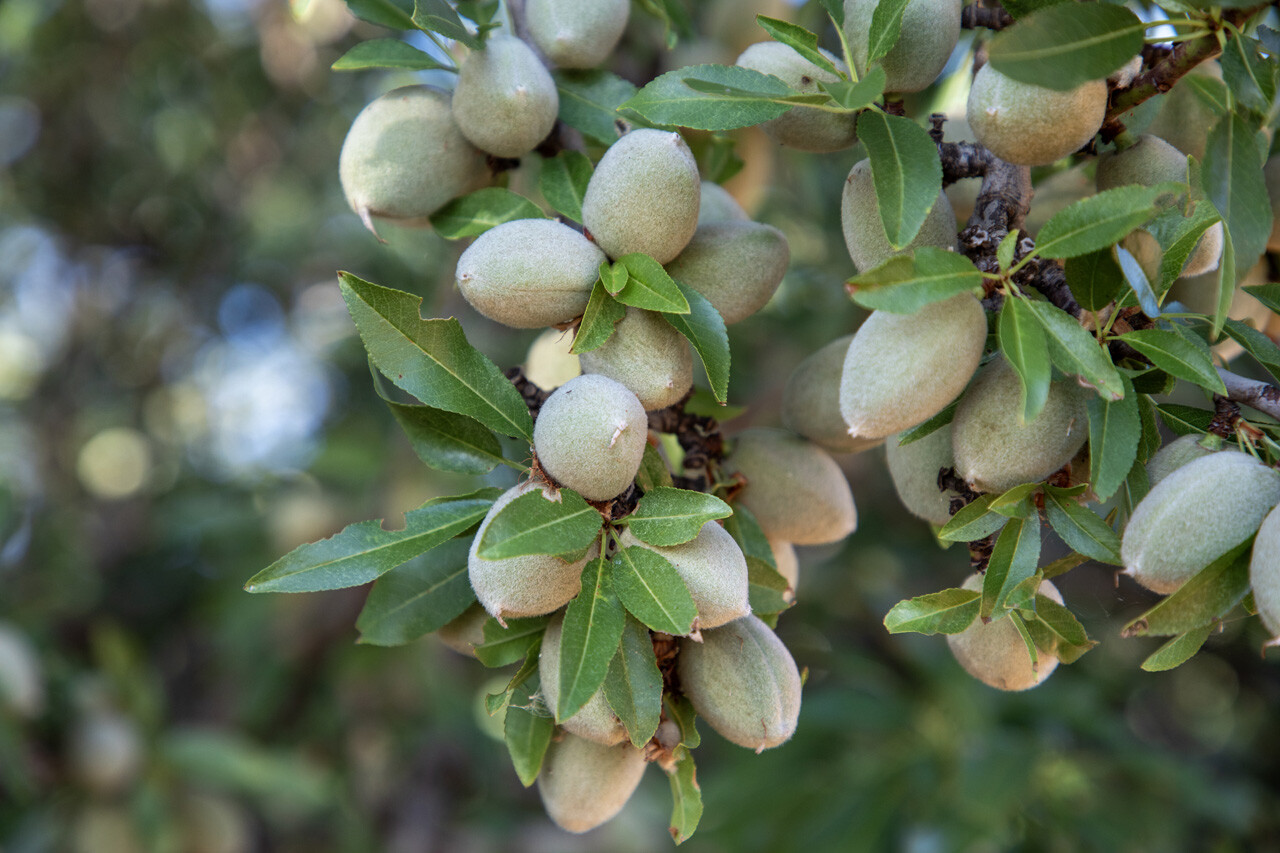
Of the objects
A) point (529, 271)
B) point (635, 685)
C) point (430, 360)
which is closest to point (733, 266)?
point (529, 271)

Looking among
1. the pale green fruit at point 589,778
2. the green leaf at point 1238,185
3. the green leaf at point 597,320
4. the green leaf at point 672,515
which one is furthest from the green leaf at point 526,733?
the green leaf at point 1238,185

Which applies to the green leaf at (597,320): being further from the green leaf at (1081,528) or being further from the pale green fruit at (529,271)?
the green leaf at (1081,528)

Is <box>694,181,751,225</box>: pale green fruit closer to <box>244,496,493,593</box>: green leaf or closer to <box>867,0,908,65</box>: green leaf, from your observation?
<box>867,0,908,65</box>: green leaf

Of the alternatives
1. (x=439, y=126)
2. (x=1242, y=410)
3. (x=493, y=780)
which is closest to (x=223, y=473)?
(x=493, y=780)

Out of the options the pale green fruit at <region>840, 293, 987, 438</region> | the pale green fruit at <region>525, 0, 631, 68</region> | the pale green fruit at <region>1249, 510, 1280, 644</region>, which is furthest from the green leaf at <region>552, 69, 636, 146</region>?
the pale green fruit at <region>1249, 510, 1280, 644</region>

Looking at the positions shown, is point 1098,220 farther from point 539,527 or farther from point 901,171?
point 539,527

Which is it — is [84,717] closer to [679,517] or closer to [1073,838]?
[679,517]
